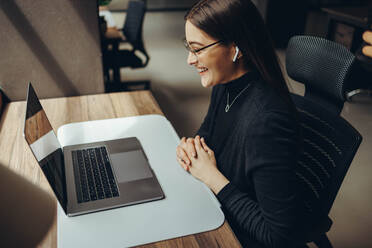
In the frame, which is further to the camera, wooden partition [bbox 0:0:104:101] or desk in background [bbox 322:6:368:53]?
desk in background [bbox 322:6:368:53]

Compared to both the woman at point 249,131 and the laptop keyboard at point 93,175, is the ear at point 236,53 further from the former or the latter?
the laptop keyboard at point 93,175

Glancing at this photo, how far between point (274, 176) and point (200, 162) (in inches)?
11.9

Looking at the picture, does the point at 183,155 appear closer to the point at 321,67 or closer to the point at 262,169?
the point at 262,169

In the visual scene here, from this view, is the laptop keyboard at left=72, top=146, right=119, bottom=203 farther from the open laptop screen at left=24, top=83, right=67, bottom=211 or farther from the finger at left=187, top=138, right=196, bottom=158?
the finger at left=187, top=138, right=196, bottom=158

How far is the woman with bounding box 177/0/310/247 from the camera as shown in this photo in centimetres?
88

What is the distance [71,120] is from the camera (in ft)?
4.72

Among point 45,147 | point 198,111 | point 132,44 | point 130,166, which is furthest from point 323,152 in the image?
point 132,44

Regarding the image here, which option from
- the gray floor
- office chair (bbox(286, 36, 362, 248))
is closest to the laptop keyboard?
office chair (bbox(286, 36, 362, 248))

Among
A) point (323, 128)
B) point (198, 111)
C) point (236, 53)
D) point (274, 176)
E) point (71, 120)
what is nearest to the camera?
point (274, 176)

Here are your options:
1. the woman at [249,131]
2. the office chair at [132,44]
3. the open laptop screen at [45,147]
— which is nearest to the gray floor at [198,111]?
the office chair at [132,44]

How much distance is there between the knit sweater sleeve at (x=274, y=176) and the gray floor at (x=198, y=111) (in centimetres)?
114

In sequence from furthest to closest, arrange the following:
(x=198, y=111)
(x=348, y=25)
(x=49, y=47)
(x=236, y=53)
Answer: (x=348, y=25) < (x=198, y=111) < (x=49, y=47) < (x=236, y=53)

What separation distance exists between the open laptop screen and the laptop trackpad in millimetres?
171

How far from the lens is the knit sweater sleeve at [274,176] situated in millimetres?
870
